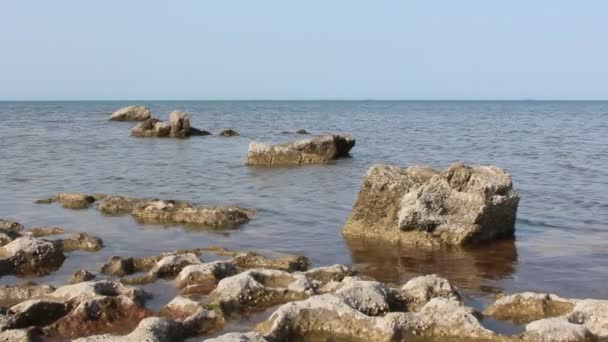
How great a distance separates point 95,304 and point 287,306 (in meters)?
2.37

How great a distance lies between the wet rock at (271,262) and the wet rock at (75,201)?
7.32 metres

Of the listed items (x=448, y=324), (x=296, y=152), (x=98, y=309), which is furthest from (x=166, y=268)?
(x=296, y=152)

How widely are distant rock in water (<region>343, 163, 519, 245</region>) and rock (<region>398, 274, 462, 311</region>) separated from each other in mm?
4554

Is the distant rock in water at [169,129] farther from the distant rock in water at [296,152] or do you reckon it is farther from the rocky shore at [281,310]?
the rocky shore at [281,310]

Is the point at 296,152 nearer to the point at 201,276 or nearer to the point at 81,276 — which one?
the point at 81,276

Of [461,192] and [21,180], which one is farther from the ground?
[461,192]

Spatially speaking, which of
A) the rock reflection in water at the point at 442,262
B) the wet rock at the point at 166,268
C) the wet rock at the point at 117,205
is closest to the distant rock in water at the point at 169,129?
the wet rock at the point at 117,205

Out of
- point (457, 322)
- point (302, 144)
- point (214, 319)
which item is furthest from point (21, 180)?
point (457, 322)

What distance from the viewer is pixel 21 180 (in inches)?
903

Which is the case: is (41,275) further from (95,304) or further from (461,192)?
(461,192)

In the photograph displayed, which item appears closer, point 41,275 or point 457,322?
point 457,322

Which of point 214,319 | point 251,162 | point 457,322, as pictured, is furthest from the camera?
point 251,162

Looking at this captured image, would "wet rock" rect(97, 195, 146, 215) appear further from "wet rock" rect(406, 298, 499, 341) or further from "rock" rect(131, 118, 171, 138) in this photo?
"rock" rect(131, 118, 171, 138)

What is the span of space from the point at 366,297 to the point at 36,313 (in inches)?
155
